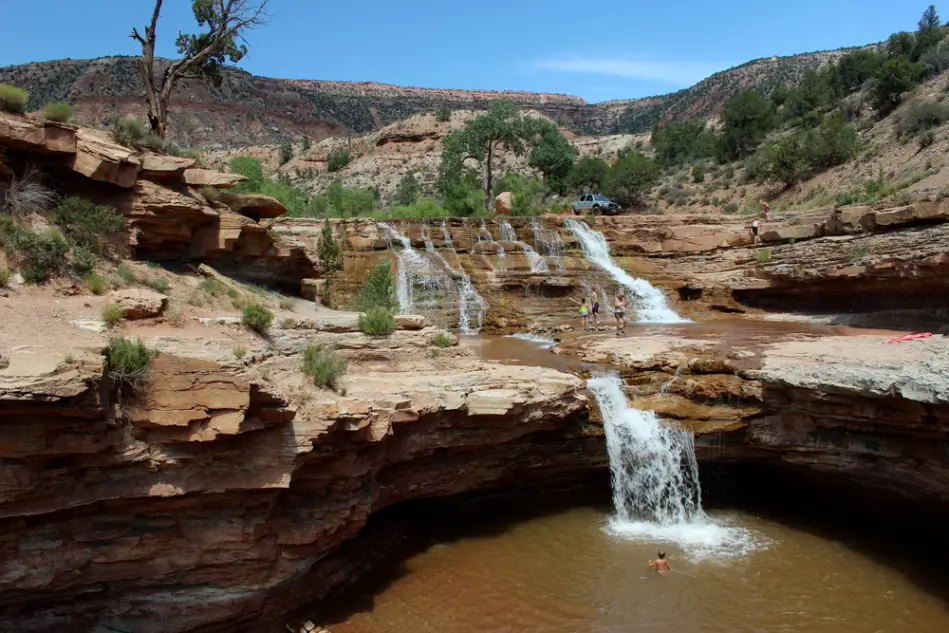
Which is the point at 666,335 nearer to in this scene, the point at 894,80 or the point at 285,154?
the point at 894,80

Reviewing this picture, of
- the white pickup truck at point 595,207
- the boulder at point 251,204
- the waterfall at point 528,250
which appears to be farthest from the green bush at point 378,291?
the white pickup truck at point 595,207

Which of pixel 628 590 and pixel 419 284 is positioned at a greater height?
pixel 419 284

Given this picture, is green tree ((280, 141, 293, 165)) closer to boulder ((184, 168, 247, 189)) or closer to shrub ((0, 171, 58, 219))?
boulder ((184, 168, 247, 189))

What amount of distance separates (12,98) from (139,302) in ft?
12.2

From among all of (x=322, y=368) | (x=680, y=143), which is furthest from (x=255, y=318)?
(x=680, y=143)

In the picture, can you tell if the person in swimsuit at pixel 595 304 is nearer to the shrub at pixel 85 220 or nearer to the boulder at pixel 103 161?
the boulder at pixel 103 161

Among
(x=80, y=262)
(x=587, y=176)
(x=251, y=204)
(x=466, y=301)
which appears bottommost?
(x=466, y=301)

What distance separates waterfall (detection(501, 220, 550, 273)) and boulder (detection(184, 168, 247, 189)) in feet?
32.7

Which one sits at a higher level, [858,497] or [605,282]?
[605,282]

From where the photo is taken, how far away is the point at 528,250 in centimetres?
2134

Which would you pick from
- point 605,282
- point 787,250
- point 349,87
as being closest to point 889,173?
point 787,250

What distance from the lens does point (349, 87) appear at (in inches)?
4067

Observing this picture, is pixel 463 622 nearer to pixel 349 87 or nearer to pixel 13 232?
pixel 13 232

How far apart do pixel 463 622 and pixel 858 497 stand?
23.0 feet
